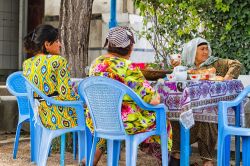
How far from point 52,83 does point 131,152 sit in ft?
4.46

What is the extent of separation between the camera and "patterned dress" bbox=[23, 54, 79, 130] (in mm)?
5712

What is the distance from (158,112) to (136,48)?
743 centimetres

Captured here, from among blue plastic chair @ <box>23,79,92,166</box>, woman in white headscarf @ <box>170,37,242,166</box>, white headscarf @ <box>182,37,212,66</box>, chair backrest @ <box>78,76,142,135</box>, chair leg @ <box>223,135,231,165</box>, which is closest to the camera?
chair backrest @ <box>78,76,142,135</box>

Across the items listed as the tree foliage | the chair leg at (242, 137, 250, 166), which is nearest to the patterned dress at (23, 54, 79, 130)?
the chair leg at (242, 137, 250, 166)

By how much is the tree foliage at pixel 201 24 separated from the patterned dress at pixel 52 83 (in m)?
3.55

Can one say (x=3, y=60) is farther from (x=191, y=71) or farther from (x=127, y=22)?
(x=191, y=71)

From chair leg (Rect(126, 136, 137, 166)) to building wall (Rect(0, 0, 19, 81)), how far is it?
10.0m

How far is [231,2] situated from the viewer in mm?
8867

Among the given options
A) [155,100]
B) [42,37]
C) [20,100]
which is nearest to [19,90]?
[20,100]

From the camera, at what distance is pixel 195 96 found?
5.25m

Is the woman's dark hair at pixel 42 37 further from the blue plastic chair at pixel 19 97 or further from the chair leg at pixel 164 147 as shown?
the chair leg at pixel 164 147

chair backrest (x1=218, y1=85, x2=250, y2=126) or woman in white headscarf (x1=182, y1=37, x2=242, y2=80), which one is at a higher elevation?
woman in white headscarf (x1=182, y1=37, x2=242, y2=80)

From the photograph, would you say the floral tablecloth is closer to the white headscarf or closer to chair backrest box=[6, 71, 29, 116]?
the white headscarf

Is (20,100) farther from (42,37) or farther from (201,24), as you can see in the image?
(201,24)
